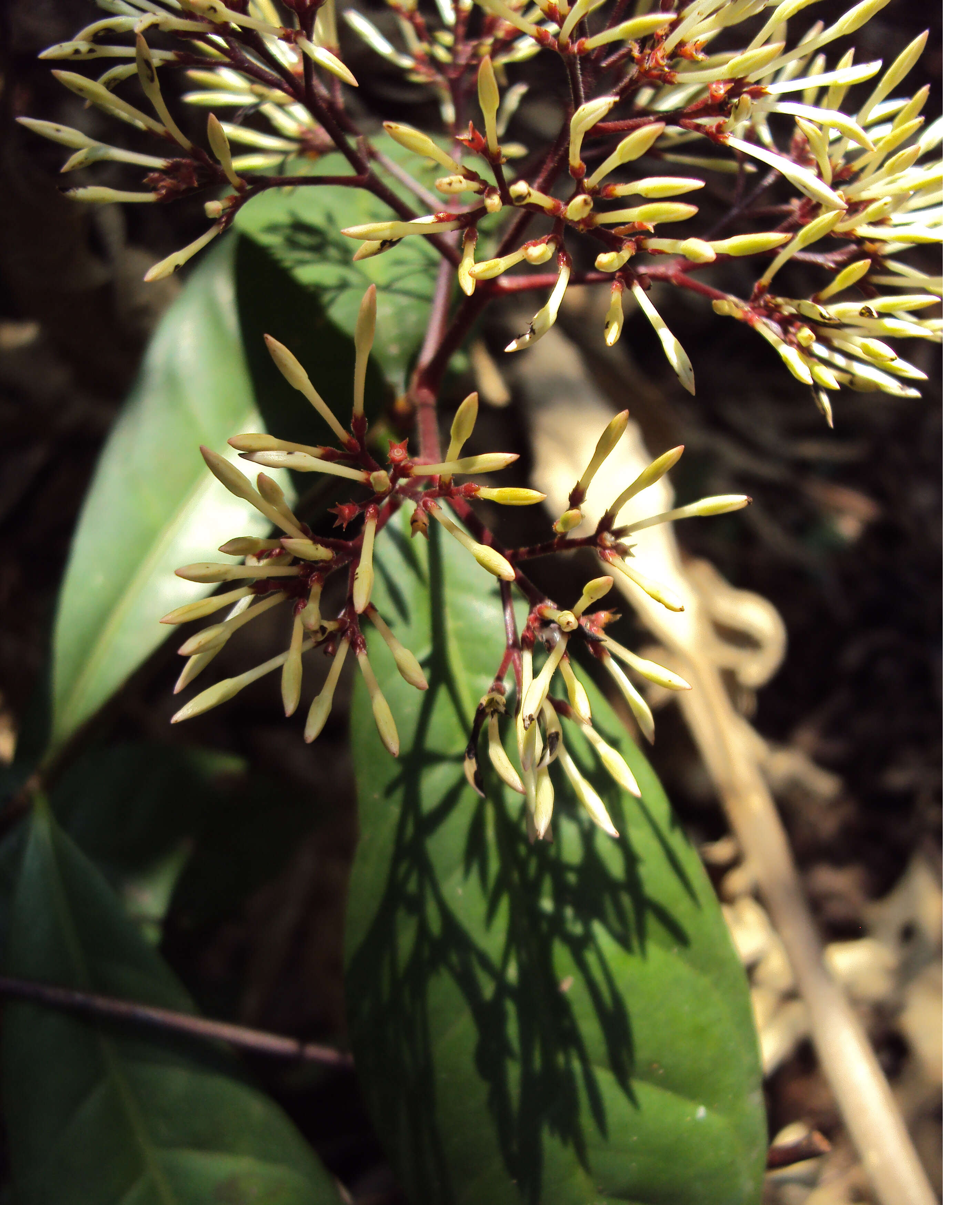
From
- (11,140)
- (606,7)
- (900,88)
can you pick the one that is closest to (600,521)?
(11,140)

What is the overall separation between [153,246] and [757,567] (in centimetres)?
146

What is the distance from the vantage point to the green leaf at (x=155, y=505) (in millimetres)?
1067

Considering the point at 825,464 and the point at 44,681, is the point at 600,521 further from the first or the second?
the point at 825,464

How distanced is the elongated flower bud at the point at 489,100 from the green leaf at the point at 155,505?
1.77 feet

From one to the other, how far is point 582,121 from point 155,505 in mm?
748

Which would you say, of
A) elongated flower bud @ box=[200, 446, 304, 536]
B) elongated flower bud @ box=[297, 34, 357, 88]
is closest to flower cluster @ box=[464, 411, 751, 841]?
elongated flower bud @ box=[200, 446, 304, 536]

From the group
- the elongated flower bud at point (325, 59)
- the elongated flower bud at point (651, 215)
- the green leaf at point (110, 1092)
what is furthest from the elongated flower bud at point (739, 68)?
the green leaf at point (110, 1092)

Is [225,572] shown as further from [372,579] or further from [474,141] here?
[474,141]

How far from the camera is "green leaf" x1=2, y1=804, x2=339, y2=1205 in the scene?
35.1 inches

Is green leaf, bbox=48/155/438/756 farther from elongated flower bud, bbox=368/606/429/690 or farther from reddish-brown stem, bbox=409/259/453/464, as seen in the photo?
elongated flower bud, bbox=368/606/429/690

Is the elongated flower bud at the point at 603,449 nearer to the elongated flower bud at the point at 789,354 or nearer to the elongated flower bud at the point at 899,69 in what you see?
the elongated flower bud at the point at 789,354

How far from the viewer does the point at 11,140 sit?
115 cm

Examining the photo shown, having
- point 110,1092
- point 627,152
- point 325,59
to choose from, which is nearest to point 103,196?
point 325,59

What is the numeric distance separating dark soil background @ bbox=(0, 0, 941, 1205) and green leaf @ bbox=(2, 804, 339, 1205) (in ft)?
0.75
